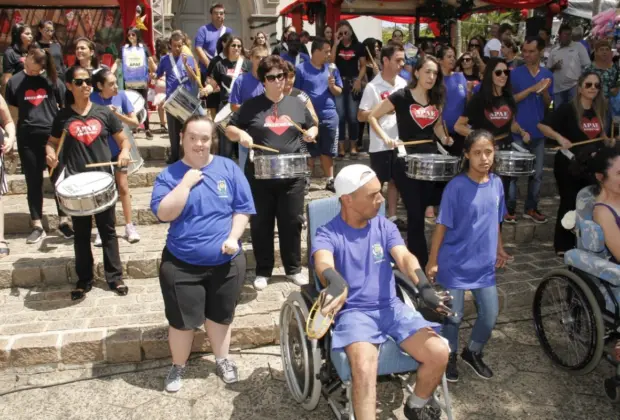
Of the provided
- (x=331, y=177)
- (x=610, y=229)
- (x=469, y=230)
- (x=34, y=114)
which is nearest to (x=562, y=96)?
(x=331, y=177)

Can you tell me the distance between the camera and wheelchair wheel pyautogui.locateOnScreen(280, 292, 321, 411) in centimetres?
329

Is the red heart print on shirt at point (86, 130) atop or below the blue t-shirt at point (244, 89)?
below

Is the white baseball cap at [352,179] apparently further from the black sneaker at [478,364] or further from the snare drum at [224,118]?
the snare drum at [224,118]

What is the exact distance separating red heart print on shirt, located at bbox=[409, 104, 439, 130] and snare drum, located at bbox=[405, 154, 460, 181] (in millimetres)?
389

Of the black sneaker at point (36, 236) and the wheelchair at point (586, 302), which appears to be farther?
the black sneaker at point (36, 236)

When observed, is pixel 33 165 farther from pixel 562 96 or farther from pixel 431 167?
pixel 562 96

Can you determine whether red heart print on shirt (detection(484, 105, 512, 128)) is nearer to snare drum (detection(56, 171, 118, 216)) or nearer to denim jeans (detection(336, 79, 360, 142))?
denim jeans (detection(336, 79, 360, 142))

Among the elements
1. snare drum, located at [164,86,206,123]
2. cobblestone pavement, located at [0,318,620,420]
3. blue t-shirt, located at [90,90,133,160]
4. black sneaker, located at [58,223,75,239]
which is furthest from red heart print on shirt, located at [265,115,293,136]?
black sneaker, located at [58,223,75,239]

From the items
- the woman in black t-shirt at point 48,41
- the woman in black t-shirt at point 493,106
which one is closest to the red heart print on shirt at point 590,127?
the woman in black t-shirt at point 493,106

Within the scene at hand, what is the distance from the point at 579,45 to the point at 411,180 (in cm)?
528

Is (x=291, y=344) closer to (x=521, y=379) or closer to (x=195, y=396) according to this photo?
(x=195, y=396)

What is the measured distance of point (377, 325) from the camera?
10.6 feet

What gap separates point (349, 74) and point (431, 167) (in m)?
4.07

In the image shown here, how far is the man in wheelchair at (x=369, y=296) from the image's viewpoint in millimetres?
2963
